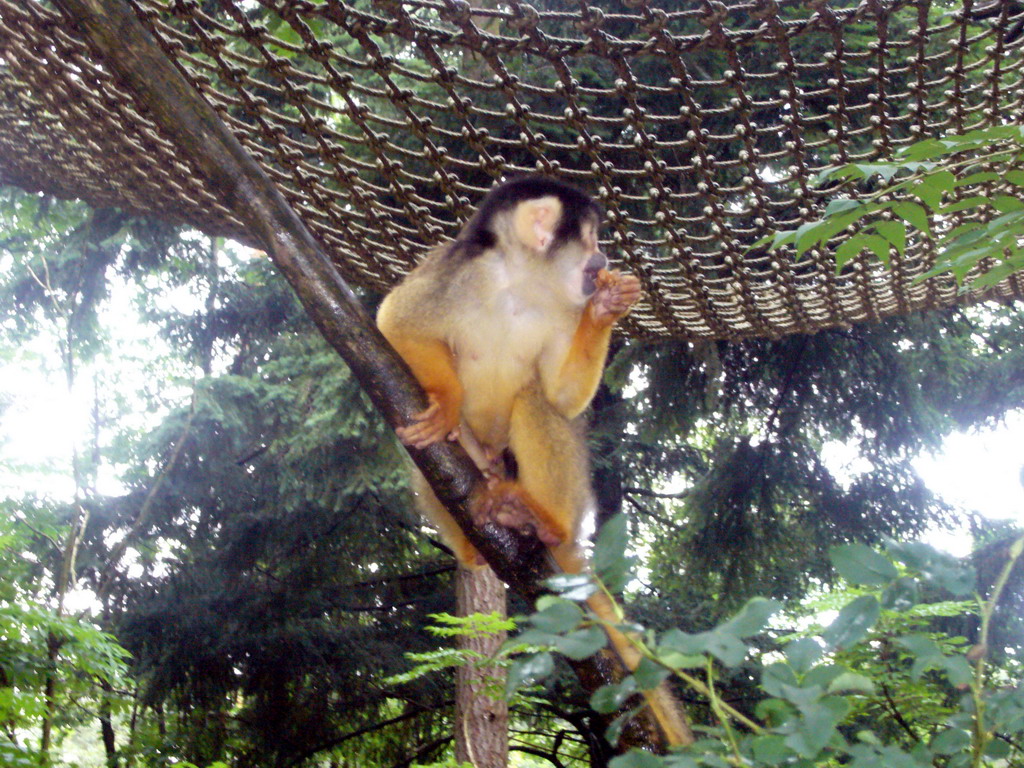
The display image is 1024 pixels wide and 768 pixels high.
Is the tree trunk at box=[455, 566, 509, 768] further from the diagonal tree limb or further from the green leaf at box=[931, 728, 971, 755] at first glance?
the green leaf at box=[931, 728, 971, 755]

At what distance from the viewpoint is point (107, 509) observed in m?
7.73

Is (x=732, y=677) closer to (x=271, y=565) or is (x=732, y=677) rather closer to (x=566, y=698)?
(x=566, y=698)

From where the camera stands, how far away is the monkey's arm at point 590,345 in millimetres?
2666

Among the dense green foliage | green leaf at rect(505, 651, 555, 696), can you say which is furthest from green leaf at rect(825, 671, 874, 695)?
green leaf at rect(505, 651, 555, 696)

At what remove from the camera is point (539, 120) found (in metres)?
2.73

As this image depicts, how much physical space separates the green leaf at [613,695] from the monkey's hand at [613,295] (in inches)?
67.9

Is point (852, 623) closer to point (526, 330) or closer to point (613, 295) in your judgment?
point (613, 295)

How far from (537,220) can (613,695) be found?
2.04 metres

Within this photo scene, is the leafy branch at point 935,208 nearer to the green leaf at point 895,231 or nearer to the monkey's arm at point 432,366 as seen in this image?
the green leaf at point 895,231

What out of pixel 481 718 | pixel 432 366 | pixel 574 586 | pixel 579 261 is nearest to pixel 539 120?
pixel 579 261

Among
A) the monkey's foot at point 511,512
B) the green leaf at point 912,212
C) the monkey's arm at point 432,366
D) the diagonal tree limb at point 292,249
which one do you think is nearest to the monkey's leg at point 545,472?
the monkey's foot at point 511,512

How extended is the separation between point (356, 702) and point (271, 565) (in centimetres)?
155

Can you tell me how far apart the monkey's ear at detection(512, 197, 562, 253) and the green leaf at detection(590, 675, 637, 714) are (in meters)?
2.00

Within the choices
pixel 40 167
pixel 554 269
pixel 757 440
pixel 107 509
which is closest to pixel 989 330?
pixel 757 440
